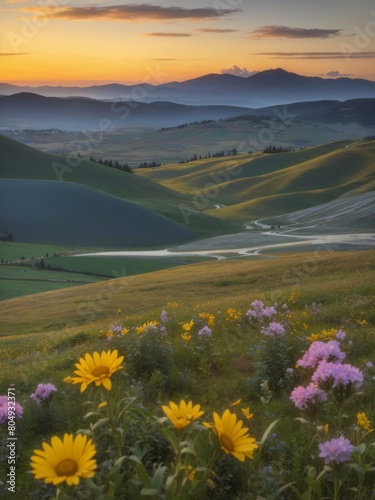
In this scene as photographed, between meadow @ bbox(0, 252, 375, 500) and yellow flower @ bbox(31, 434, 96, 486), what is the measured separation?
0.04 ft

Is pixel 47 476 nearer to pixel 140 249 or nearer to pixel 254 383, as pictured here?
pixel 254 383

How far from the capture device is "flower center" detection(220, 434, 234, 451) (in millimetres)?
3707

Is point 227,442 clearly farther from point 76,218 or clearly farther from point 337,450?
point 76,218

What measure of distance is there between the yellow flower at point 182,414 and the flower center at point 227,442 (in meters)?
0.23

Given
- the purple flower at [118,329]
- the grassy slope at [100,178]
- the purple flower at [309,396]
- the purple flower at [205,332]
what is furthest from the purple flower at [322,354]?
the grassy slope at [100,178]

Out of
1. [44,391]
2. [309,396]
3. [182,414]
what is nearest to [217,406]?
[44,391]

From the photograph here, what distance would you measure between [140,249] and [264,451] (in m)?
116

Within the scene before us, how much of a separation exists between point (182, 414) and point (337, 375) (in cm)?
119

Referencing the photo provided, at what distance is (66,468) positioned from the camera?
11.1ft

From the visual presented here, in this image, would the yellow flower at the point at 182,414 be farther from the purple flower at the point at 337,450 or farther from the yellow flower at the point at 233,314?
the yellow flower at the point at 233,314

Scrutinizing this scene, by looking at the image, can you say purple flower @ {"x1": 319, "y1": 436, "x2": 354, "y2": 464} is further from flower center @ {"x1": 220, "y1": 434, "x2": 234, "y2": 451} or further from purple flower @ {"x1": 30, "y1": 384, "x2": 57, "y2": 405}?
purple flower @ {"x1": 30, "y1": 384, "x2": 57, "y2": 405}

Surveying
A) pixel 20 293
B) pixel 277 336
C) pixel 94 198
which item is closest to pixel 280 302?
pixel 277 336

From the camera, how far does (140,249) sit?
12212 centimetres

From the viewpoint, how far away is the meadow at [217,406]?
400cm
